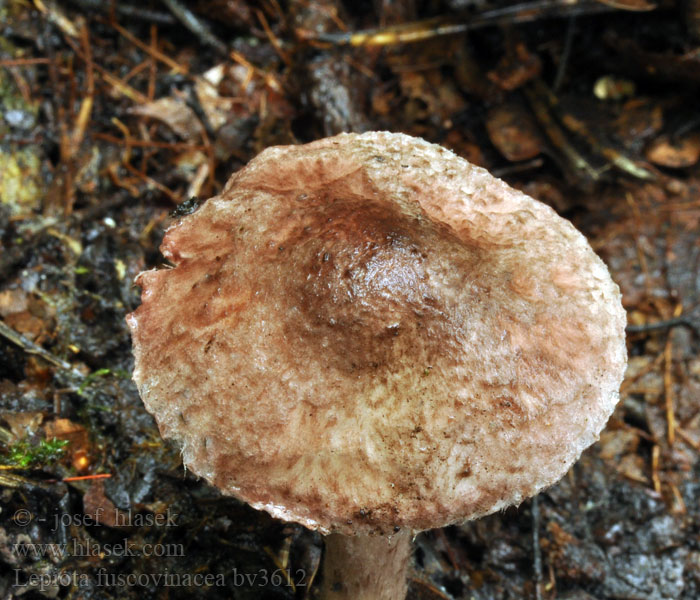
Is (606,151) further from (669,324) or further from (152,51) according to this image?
(152,51)

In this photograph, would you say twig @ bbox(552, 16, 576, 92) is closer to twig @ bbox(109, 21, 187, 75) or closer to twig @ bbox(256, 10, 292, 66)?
twig @ bbox(256, 10, 292, 66)

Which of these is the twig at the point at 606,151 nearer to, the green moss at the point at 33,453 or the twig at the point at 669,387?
the twig at the point at 669,387

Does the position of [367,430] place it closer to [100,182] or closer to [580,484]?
[580,484]

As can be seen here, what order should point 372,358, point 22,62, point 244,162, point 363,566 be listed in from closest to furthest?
point 372,358 < point 363,566 < point 22,62 < point 244,162

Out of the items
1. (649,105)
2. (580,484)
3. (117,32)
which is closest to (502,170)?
(649,105)

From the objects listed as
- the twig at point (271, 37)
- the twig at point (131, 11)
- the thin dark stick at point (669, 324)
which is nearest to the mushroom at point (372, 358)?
the thin dark stick at point (669, 324)

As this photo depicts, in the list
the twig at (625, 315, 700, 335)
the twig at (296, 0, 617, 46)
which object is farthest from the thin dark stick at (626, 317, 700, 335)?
the twig at (296, 0, 617, 46)

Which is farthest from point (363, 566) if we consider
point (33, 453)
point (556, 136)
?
point (556, 136)

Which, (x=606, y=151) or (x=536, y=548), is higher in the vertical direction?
(x=606, y=151)

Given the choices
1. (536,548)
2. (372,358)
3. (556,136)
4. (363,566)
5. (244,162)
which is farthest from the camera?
(556,136)
